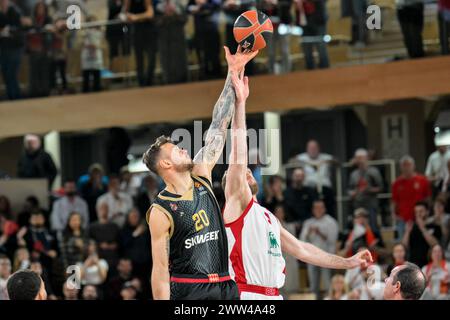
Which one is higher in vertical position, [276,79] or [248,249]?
[276,79]

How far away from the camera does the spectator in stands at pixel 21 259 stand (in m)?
16.6

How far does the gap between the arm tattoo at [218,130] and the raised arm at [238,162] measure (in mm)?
52

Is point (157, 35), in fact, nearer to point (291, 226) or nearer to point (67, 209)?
point (67, 209)

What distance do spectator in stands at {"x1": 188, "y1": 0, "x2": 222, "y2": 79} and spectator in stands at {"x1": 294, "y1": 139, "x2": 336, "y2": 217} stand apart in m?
2.03

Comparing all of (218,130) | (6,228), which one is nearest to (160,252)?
(218,130)

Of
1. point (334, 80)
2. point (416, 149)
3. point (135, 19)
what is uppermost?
point (135, 19)

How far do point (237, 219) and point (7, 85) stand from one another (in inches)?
475

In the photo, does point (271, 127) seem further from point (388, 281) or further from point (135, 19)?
point (388, 281)

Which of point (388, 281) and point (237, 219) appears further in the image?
point (237, 219)

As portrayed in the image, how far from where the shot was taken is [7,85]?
65.2ft

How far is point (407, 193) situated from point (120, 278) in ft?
14.2

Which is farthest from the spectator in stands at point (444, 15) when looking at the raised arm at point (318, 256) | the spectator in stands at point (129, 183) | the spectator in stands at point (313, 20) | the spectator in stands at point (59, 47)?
the raised arm at point (318, 256)

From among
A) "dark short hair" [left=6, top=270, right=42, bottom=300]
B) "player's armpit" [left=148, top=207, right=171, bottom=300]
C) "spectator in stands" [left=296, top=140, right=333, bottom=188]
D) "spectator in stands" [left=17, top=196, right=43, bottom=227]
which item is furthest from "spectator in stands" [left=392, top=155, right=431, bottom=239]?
"dark short hair" [left=6, top=270, right=42, bottom=300]
